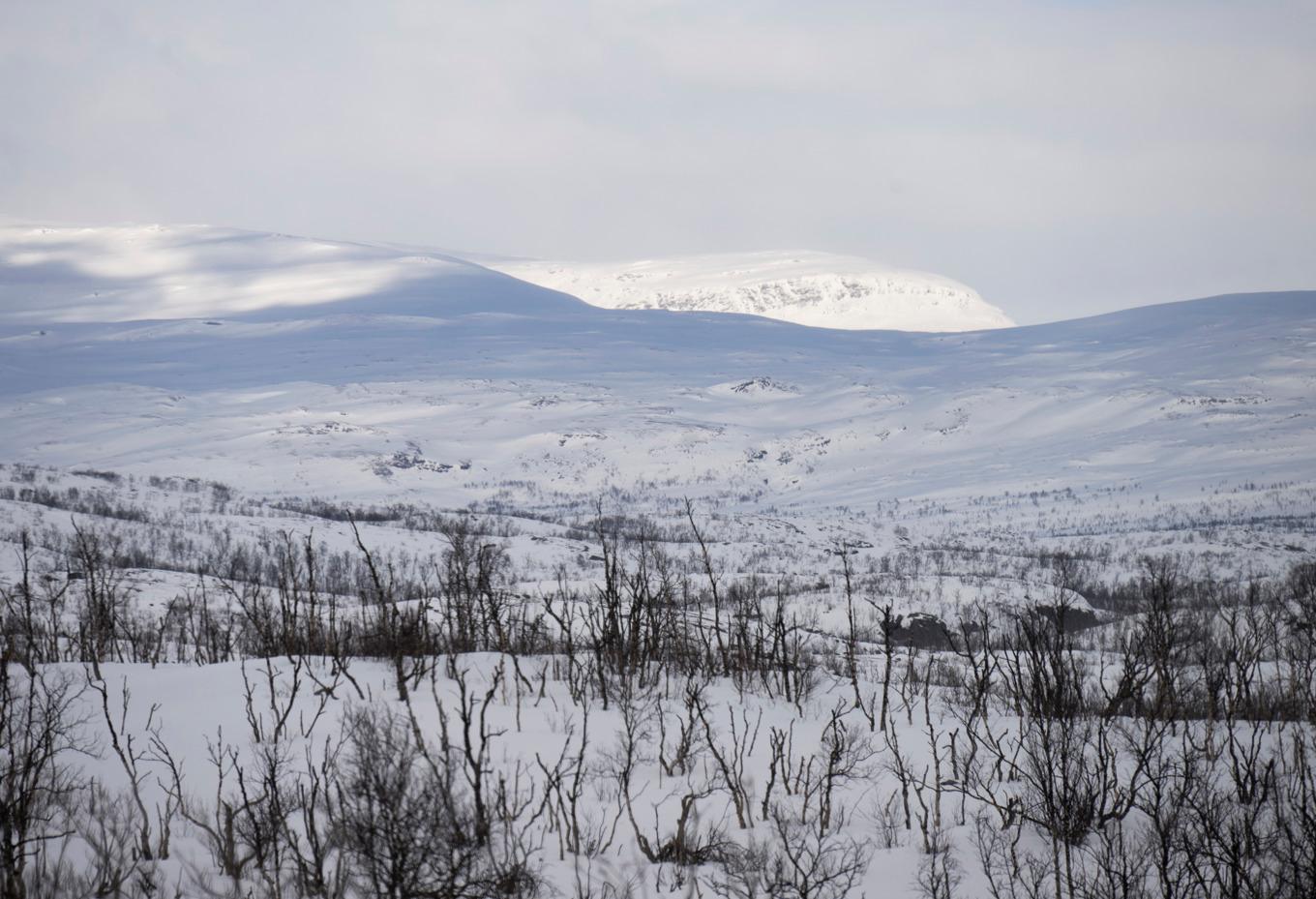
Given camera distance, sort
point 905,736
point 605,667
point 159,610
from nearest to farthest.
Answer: point 905,736 → point 605,667 → point 159,610

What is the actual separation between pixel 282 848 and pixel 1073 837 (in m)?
12.3

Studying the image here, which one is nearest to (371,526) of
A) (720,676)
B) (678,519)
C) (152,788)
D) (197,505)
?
(197,505)

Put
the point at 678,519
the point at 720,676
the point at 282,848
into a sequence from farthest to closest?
the point at 678,519 < the point at 720,676 < the point at 282,848

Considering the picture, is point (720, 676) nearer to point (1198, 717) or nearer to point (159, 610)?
point (1198, 717)

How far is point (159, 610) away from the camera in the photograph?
62.2 m

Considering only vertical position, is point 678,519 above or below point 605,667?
below

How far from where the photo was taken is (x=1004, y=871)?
16.8 m

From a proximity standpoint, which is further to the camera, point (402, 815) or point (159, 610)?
point (159, 610)

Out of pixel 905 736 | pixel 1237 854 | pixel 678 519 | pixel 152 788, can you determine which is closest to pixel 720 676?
pixel 905 736

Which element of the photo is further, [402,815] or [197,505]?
[197,505]

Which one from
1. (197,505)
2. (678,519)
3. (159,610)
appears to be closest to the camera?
(159,610)

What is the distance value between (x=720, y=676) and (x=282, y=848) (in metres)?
17.5

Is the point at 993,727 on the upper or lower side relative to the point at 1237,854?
lower

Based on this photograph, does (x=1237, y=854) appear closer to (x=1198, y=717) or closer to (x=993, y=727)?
(x=993, y=727)
